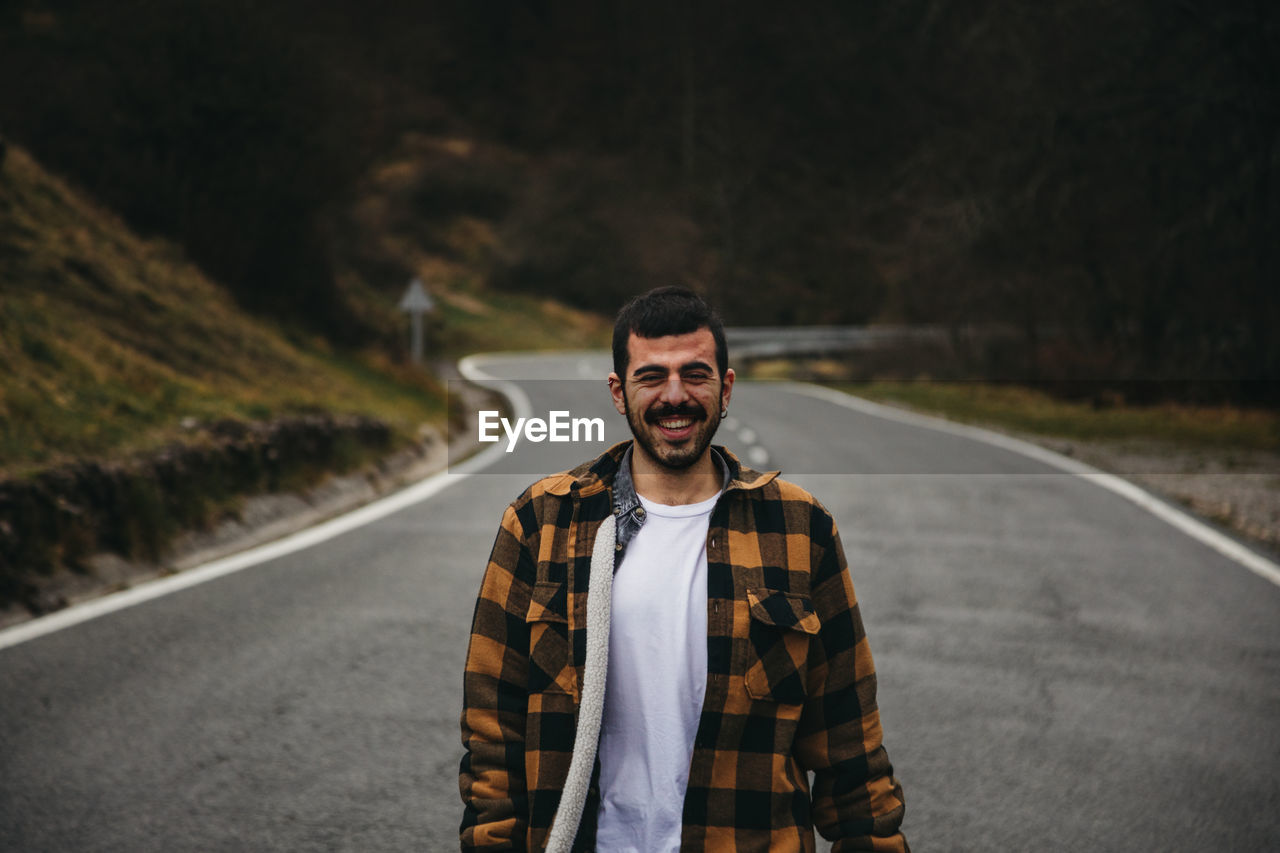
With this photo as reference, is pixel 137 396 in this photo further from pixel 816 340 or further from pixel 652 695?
pixel 816 340

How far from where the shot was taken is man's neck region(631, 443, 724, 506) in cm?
232

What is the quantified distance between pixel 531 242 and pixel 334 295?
3949 centimetres

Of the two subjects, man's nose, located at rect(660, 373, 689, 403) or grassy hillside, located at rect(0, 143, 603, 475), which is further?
grassy hillside, located at rect(0, 143, 603, 475)

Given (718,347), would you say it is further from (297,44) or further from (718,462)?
(297,44)

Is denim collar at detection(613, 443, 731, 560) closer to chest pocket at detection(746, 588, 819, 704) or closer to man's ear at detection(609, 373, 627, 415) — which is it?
man's ear at detection(609, 373, 627, 415)

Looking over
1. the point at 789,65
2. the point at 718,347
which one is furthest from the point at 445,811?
the point at 789,65

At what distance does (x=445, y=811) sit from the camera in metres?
4.11

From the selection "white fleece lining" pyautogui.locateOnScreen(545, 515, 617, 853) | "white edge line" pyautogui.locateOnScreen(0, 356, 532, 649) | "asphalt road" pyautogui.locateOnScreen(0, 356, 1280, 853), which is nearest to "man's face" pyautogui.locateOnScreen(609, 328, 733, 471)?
"white fleece lining" pyautogui.locateOnScreen(545, 515, 617, 853)

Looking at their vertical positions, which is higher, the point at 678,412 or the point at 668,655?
the point at 678,412

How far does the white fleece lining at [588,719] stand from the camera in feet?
7.00

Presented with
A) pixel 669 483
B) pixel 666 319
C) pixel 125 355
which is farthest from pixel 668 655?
pixel 125 355

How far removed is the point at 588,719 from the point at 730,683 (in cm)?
27

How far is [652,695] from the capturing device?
221 centimetres

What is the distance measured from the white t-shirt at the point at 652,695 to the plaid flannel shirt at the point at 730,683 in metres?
0.04
